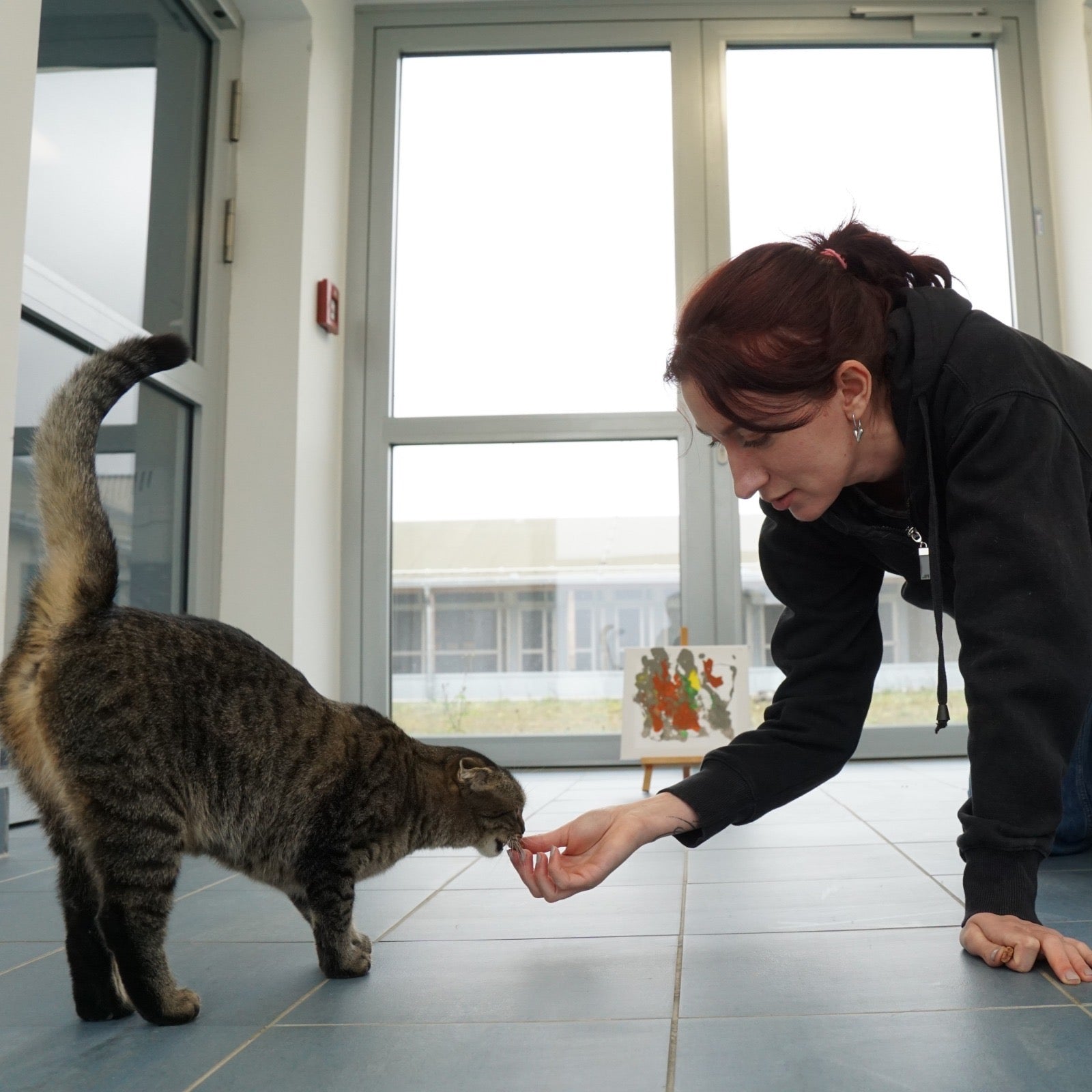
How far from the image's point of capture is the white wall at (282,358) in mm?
3775

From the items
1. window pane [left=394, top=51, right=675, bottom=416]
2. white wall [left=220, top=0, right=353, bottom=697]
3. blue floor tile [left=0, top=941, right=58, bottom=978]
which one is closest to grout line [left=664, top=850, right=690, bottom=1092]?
blue floor tile [left=0, top=941, right=58, bottom=978]

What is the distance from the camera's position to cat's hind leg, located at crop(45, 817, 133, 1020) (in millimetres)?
1260

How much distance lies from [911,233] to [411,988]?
4.25m

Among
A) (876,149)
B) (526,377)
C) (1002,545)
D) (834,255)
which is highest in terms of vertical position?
(876,149)

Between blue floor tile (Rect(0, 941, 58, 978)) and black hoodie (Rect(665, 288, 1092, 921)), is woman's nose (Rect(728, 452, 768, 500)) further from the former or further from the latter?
blue floor tile (Rect(0, 941, 58, 978))

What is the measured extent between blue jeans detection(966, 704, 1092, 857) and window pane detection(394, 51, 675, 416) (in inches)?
109

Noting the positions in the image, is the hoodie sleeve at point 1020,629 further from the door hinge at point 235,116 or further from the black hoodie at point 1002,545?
the door hinge at point 235,116

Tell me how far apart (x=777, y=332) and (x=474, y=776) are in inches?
33.3

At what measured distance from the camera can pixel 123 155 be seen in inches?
129

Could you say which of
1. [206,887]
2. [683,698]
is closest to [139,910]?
[206,887]

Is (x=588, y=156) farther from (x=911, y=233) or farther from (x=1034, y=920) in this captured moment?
(x=1034, y=920)

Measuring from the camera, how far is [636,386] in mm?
4555

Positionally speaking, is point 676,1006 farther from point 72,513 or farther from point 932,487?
point 72,513

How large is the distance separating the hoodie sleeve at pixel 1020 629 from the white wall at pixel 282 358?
2.87m
